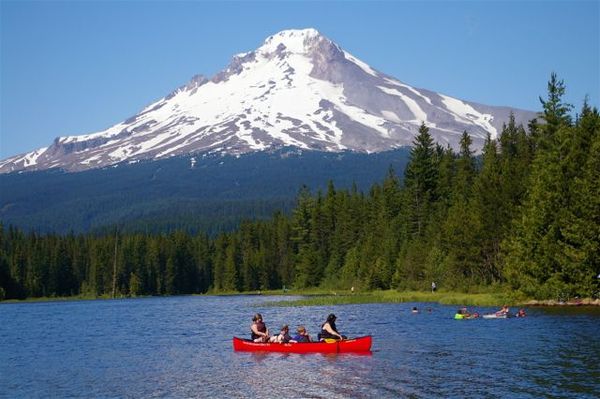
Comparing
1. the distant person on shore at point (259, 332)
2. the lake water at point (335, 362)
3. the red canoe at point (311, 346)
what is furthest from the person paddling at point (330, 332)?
the distant person on shore at point (259, 332)

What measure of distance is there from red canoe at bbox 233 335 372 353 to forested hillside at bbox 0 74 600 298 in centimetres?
2598

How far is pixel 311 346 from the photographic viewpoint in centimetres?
4612

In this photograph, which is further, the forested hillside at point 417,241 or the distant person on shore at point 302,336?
the forested hillside at point 417,241

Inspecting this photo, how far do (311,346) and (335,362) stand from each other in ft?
12.0

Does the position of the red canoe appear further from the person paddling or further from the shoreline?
the shoreline

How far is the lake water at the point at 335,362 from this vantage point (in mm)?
34156

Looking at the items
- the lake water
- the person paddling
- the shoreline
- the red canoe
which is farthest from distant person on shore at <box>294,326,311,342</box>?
the shoreline

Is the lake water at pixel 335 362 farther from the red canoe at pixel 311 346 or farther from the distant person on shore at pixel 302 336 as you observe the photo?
the distant person on shore at pixel 302 336

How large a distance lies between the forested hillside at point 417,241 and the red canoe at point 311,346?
26.0 meters

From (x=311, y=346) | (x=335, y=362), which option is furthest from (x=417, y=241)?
(x=335, y=362)

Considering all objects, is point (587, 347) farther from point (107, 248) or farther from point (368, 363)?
point (107, 248)

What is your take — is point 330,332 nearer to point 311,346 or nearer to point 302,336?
point 311,346

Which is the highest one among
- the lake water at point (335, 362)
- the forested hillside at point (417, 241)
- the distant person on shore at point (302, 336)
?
the forested hillside at point (417, 241)

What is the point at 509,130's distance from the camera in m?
128
